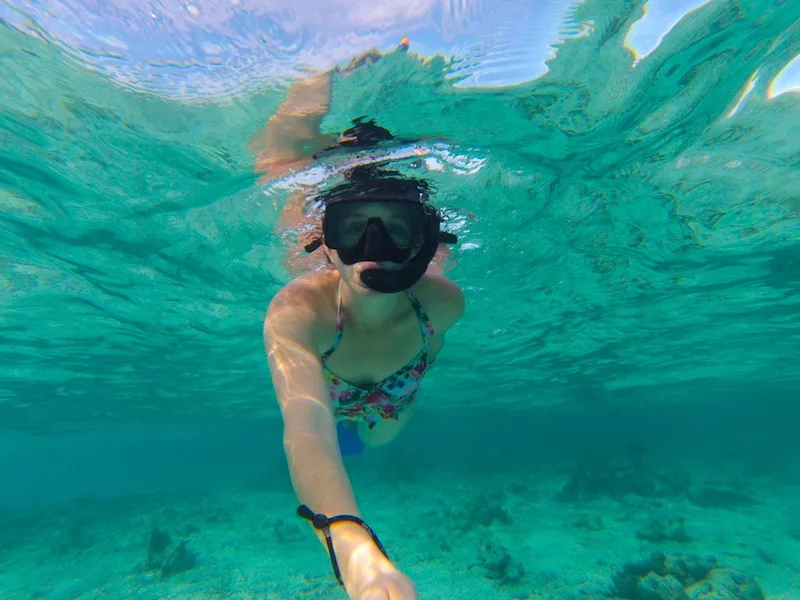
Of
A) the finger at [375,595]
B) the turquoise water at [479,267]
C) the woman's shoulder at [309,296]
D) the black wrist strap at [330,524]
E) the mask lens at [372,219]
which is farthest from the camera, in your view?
the turquoise water at [479,267]

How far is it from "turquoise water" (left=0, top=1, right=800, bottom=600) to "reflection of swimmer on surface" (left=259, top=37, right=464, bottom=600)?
101 inches

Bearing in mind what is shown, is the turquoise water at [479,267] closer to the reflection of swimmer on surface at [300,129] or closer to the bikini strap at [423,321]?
the reflection of swimmer on surface at [300,129]

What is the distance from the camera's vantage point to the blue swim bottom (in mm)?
7211

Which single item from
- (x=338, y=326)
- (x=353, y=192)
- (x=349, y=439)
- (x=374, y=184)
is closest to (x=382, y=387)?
(x=338, y=326)

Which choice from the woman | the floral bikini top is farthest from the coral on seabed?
the floral bikini top

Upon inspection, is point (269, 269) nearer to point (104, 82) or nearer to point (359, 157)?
point (359, 157)

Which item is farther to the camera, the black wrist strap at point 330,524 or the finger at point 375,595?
the black wrist strap at point 330,524

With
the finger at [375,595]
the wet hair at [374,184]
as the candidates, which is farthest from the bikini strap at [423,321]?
the wet hair at [374,184]

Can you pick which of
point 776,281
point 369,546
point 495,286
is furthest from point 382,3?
point 776,281

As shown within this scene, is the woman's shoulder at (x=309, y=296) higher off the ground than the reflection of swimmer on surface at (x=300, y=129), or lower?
lower

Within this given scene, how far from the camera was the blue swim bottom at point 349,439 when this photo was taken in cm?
721

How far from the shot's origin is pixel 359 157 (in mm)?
7723

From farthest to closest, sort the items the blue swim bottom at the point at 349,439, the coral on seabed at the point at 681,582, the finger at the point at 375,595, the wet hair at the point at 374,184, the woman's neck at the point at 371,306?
the coral on seabed at the point at 681,582 < the wet hair at the point at 374,184 < the blue swim bottom at the point at 349,439 < the woman's neck at the point at 371,306 < the finger at the point at 375,595

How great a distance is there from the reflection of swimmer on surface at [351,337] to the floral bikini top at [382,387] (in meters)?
0.01
